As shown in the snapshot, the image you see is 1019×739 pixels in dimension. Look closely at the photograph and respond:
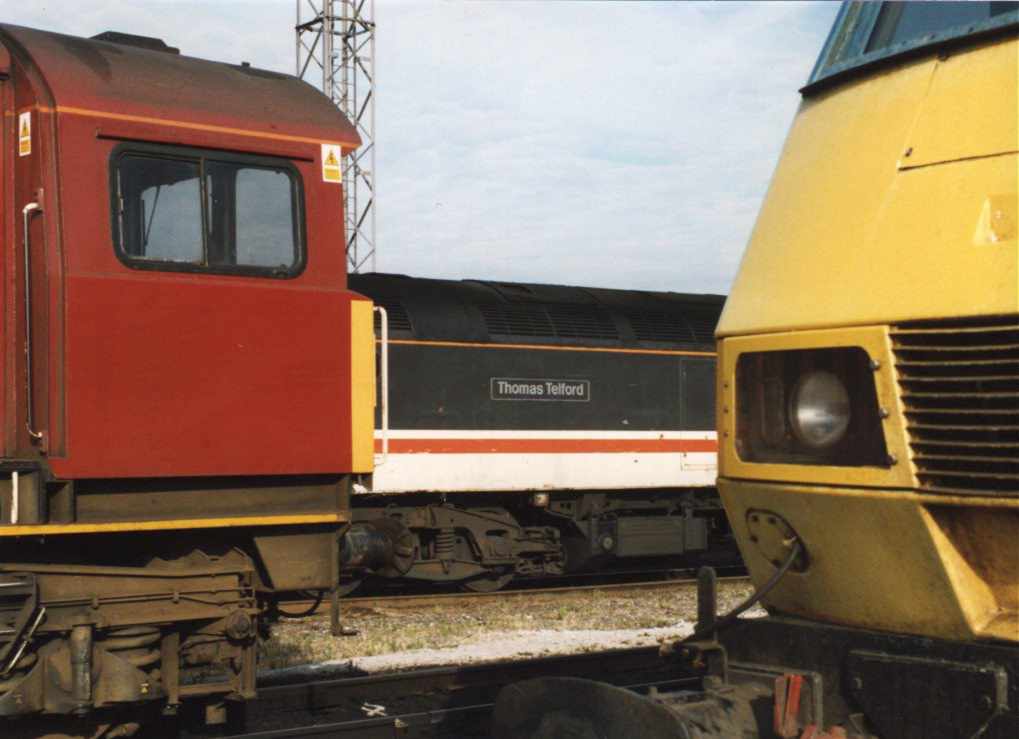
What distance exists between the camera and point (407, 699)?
7309 millimetres

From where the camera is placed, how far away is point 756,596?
326cm

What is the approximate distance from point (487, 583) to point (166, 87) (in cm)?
868

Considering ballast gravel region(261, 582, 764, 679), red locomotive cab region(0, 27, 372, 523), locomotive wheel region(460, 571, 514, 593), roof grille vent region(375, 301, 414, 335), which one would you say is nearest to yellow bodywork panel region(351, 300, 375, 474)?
red locomotive cab region(0, 27, 372, 523)

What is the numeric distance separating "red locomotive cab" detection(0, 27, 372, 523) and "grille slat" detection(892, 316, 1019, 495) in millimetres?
3706

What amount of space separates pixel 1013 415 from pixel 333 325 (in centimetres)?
404

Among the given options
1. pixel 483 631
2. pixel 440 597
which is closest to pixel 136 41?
pixel 483 631

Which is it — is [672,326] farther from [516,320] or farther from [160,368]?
[160,368]

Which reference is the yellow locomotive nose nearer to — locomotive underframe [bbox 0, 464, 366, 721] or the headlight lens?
the headlight lens

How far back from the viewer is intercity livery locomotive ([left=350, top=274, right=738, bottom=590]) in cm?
1259

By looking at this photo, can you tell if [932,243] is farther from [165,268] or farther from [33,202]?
[33,202]

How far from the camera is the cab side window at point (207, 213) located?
220 inches

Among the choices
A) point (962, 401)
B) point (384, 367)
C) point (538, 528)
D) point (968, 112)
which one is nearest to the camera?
point (962, 401)

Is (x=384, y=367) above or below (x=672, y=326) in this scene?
below

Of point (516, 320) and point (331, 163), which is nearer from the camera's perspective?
point (331, 163)
